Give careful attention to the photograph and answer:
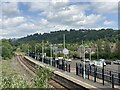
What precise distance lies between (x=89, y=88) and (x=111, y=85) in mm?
1663

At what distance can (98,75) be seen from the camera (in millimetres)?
24656

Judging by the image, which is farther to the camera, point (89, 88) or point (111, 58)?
point (111, 58)


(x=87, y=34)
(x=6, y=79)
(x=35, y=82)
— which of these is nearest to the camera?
(x=6, y=79)

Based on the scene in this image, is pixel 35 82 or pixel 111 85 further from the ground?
pixel 35 82

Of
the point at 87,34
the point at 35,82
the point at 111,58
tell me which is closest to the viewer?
the point at 35,82

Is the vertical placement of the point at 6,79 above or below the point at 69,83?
above

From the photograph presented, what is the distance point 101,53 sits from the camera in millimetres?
86125

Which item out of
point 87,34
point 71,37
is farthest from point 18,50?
point 87,34

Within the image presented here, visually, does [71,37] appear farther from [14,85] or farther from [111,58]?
[14,85]

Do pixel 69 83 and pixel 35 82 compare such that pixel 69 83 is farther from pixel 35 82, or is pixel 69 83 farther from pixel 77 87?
pixel 35 82

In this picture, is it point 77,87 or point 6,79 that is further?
point 77,87

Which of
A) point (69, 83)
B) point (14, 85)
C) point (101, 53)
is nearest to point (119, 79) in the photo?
point (69, 83)

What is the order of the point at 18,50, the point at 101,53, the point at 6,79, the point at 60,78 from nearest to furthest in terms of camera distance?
the point at 6,79
the point at 60,78
the point at 101,53
the point at 18,50

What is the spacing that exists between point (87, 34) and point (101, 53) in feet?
234
